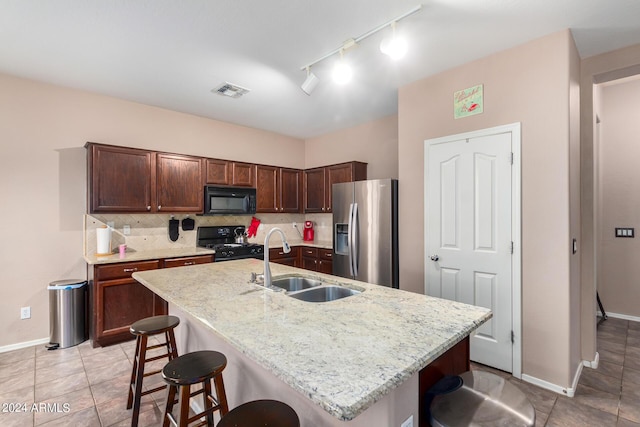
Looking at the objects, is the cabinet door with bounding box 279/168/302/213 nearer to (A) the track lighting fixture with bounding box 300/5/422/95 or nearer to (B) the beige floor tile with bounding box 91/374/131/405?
(A) the track lighting fixture with bounding box 300/5/422/95

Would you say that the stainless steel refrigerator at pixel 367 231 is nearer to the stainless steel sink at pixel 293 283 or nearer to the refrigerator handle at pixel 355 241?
the refrigerator handle at pixel 355 241

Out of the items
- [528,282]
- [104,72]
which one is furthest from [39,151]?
Result: [528,282]

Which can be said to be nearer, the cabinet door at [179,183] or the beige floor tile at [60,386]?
the beige floor tile at [60,386]

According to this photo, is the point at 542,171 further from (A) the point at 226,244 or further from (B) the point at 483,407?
(A) the point at 226,244

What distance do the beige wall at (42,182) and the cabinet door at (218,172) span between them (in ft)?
3.06

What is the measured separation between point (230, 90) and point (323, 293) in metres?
A: 2.52

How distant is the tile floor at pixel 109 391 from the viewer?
2059 mm

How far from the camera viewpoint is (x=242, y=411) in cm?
118

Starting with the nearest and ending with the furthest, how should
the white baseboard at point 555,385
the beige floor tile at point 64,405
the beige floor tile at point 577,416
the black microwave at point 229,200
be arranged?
the beige floor tile at point 577,416 → the beige floor tile at point 64,405 → the white baseboard at point 555,385 → the black microwave at point 229,200

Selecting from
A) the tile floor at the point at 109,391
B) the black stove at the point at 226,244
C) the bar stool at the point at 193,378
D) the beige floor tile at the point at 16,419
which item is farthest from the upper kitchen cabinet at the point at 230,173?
the bar stool at the point at 193,378

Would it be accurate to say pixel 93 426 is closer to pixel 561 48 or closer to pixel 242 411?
pixel 242 411

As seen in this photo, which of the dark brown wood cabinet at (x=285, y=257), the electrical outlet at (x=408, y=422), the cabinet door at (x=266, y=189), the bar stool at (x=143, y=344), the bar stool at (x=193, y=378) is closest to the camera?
the electrical outlet at (x=408, y=422)

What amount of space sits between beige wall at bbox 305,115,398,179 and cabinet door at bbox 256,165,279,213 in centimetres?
101

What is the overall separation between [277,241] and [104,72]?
315cm
